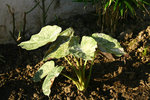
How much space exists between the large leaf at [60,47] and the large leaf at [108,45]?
20 cm

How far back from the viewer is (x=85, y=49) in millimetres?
1193

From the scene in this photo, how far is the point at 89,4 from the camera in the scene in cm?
220

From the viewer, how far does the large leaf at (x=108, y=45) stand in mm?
1243

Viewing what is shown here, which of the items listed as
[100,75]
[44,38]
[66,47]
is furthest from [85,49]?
[100,75]

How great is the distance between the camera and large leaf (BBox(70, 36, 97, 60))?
112 cm

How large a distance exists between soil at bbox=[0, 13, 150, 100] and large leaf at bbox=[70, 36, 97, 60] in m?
0.31

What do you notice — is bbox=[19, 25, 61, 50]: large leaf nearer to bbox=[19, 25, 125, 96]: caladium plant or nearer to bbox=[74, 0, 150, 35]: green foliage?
bbox=[19, 25, 125, 96]: caladium plant

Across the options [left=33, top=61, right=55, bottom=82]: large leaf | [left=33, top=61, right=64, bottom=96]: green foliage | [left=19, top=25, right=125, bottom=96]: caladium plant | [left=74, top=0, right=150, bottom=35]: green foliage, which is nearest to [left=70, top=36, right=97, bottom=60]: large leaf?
[left=19, top=25, right=125, bottom=96]: caladium plant

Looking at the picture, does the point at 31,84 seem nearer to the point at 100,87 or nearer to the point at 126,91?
the point at 100,87

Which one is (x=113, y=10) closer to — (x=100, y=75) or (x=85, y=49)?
(x=100, y=75)

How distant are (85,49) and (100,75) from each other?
48cm

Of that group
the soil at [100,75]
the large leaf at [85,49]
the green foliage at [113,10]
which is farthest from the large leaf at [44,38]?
the green foliage at [113,10]

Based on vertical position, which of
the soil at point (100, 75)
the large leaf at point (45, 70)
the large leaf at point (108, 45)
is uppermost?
the large leaf at point (108, 45)

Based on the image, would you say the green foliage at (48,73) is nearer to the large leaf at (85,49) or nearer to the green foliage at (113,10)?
the large leaf at (85,49)
